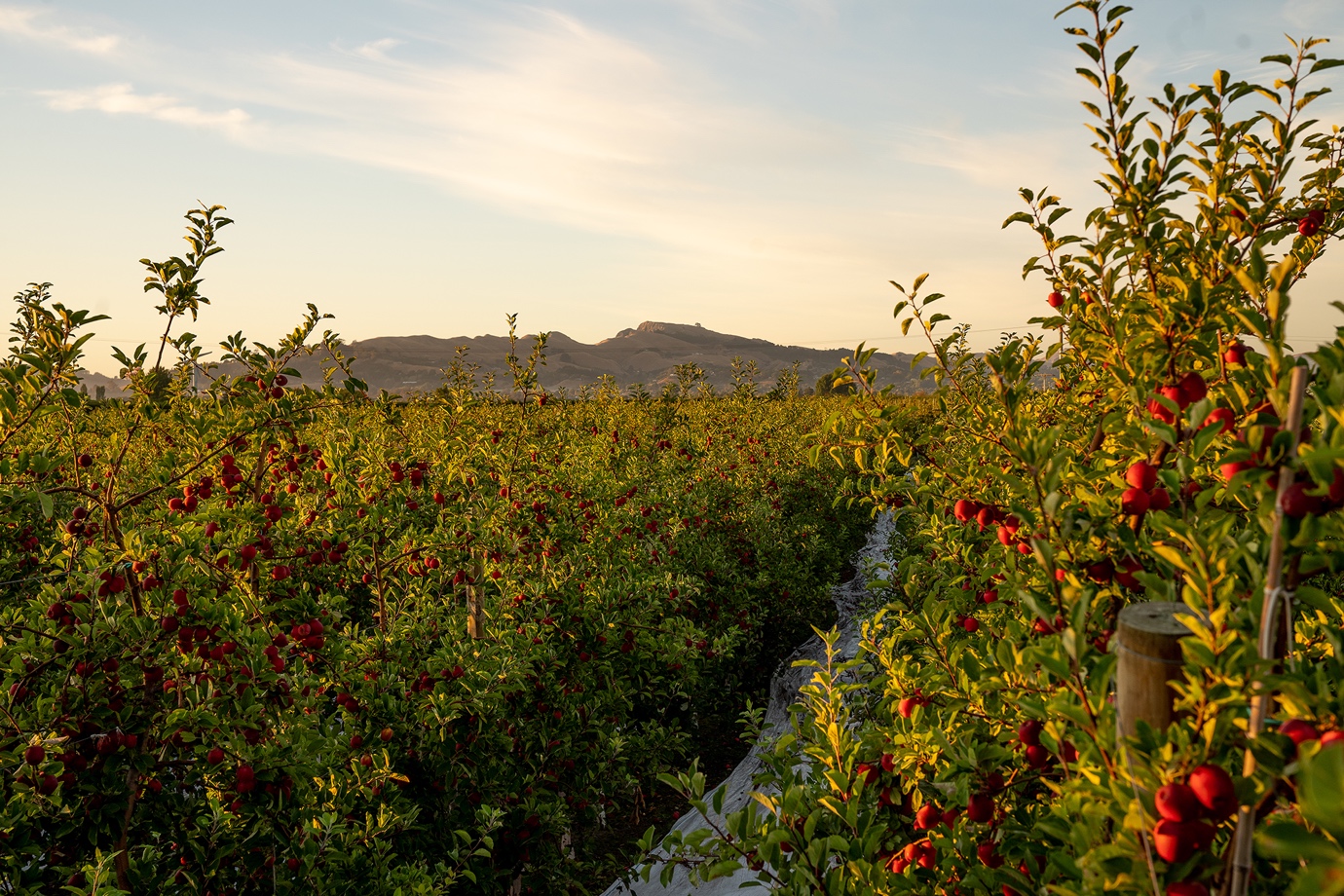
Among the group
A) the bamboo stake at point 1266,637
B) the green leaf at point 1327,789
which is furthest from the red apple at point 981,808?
the green leaf at point 1327,789

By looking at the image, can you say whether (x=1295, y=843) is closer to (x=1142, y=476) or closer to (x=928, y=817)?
(x=1142, y=476)

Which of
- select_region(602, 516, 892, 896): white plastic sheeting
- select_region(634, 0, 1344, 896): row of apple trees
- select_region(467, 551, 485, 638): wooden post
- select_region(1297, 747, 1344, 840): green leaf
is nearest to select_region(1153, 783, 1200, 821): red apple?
select_region(634, 0, 1344, 896): row of apple trees

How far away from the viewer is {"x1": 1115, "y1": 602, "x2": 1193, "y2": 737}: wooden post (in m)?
1.09

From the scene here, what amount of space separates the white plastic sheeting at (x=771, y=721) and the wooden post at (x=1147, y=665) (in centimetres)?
77

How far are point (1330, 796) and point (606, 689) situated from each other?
16.2 ft

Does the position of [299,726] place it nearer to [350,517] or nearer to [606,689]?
[350,517]

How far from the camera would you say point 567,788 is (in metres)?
4.81

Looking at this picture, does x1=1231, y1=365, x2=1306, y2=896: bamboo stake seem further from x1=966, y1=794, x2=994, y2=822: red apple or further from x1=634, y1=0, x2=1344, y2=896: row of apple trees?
x1=966, y1=794, x2=994, y2=822: red apple

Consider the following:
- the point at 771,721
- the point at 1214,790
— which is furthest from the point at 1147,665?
the point at 771,721

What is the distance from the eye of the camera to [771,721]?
7.25 metres

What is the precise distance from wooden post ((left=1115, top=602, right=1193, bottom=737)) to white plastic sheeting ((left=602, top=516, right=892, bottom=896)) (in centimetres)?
77

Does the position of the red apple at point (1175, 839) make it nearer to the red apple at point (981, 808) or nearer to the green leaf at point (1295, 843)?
the green leaf at point (1295, 843)

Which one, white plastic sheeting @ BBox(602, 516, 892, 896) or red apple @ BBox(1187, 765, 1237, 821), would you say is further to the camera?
white plastic sheeting @ BBox(602, 516, 892, 896)

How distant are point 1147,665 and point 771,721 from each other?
6.63 metres
